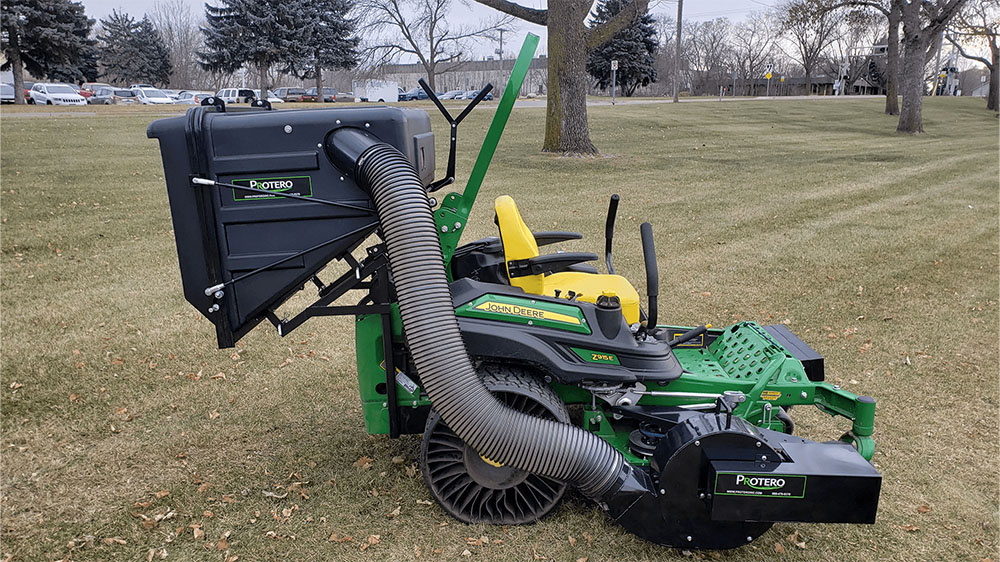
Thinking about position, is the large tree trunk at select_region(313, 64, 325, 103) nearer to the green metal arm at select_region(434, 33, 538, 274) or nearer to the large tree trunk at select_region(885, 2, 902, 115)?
the large tree trunk at select_region(885, 2, 902, 115)

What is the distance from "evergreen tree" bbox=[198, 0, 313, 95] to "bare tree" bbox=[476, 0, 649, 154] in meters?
28.6

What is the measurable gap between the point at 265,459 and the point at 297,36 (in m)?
42.5

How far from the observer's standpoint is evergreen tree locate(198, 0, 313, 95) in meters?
41.4

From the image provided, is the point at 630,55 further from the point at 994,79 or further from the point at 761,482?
the point at 761,482

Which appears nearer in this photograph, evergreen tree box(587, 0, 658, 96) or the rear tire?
the rear tire

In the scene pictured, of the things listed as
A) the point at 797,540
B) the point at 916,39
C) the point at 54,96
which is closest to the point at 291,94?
the point at 54,96

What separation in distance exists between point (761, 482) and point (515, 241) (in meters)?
1.69

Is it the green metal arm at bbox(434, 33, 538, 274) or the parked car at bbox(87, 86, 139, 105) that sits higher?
the parked car at bbox(87, 86, 139, 105)

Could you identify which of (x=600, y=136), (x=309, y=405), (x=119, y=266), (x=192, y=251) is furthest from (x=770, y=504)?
(x=600, y=136)

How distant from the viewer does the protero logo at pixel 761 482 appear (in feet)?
9.73

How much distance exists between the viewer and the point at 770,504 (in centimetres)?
300

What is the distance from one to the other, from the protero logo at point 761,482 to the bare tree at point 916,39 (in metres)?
23.9

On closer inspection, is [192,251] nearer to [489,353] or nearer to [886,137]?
[489,353]

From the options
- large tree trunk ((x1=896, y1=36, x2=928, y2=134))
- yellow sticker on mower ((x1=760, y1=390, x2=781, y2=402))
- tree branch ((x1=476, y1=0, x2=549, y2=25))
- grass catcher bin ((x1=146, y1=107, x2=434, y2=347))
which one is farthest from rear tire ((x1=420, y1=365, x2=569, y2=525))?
large tree trunk ((x1=896, y1=36, x2=928, y2=134))
